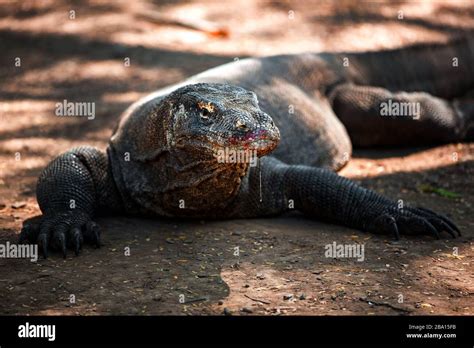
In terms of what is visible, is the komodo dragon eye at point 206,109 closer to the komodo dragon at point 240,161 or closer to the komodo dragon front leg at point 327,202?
the komodo dragon at point 240,161

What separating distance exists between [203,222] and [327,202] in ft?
2.95

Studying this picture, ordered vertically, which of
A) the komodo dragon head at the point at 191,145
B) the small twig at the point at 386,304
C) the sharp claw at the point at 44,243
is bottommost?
the small twig at the point at 386,304

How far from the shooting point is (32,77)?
29.5 feet

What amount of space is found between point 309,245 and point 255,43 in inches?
213

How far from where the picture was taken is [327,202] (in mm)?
5453

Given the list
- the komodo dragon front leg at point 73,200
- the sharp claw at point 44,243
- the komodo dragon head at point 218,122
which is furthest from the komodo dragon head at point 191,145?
the sharp claw at point 44,243

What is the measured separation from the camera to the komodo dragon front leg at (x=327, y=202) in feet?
17.3

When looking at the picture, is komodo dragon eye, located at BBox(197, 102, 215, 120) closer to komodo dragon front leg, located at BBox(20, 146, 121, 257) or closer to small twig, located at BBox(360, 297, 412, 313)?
komodo dragon front leg, located at BBox(20, 146, 121, 257)

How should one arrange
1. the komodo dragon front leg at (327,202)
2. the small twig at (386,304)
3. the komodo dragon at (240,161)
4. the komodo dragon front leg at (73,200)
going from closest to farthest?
1. the small twig at (386,304)
2. the komodo dragon at (240,161)
3. the komodo dragon front leg at (73,200)
4. the komodo dragon front leg at (327,202)

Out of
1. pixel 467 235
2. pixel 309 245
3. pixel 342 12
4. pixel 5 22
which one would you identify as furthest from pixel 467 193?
pixel 5 22

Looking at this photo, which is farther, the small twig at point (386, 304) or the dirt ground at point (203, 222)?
the dirt ground at point (203, 222)

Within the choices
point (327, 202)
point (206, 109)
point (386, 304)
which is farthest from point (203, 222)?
point (386, 304)

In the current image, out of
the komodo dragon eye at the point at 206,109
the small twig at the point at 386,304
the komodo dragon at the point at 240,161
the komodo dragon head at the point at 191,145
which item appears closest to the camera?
the small twig at the point at 386,304

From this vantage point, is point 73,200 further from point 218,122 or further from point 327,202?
point 327,202
